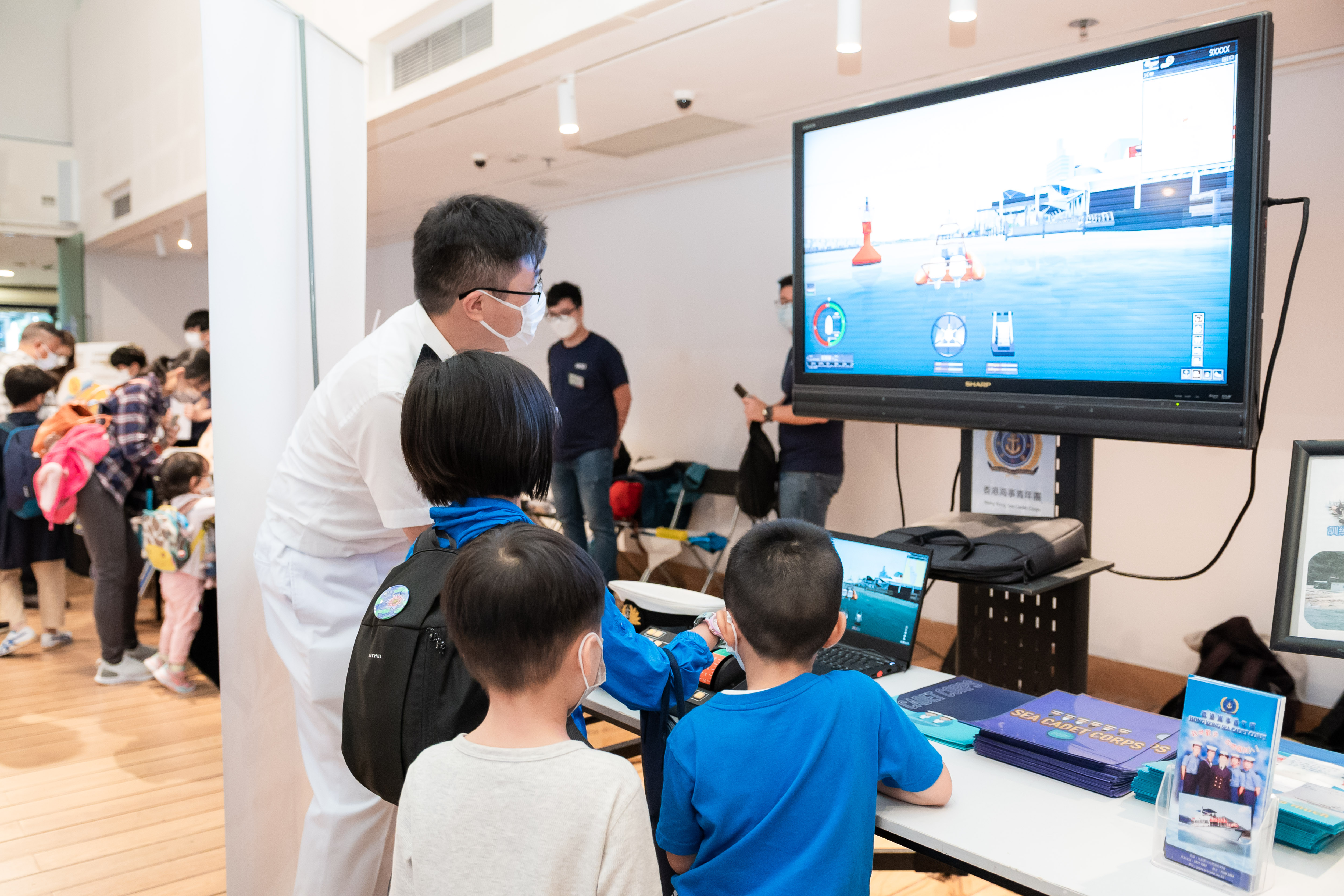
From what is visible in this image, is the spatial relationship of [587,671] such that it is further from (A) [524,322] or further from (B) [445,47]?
(B) [445,47]

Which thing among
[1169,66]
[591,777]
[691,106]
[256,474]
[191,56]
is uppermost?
[191,56]

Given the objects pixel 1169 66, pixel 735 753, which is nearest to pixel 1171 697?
pixel 1169 66

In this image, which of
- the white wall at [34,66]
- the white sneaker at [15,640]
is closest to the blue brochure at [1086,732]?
the white sneaker at [15,640]

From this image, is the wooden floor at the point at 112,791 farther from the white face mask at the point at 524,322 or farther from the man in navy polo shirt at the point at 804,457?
the white face mask at the point at 524,322

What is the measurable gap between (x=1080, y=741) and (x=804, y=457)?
3.06 meters

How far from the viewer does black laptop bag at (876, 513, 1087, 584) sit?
5.98 feet

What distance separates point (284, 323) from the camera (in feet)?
6.77

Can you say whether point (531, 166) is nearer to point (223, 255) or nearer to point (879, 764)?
point (223, 255)

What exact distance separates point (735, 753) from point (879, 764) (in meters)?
0.21

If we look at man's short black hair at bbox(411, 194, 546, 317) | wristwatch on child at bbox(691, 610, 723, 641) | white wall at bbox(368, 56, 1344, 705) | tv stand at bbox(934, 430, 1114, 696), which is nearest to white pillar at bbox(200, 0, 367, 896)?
man's short black hair at bbox(411, 194, 546, 317)

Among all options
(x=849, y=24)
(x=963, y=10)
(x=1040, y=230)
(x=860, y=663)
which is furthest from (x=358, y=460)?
(x=963, y=10)

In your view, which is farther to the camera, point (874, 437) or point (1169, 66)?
point (874, 437)

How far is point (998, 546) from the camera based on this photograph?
189 centimetres

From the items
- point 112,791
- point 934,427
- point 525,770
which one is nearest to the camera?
point 525,770
